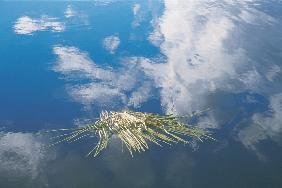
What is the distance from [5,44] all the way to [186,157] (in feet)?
33.9

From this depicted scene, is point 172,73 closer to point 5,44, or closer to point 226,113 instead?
point 226,113

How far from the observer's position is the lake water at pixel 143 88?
7.94m

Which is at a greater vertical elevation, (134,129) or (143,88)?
(134,129)

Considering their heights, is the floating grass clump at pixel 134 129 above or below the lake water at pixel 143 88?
above

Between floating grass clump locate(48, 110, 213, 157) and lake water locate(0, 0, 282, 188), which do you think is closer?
floating grass clump locate(48, 110, 213, 157)

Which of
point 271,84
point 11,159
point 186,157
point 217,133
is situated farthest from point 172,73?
point 11,159

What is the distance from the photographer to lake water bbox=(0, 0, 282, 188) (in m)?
7.94

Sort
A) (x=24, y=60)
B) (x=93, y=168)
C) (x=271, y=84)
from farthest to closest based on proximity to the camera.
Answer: (x=24, y=60), (x=271, y=84), (x=93, y=168)

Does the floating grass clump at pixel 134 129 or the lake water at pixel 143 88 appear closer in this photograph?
the floating grass clump at pixel 134 129

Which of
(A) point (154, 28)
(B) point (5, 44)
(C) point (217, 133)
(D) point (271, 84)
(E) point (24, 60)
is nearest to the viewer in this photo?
(C) point (217, 133)

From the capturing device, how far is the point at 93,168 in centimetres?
790

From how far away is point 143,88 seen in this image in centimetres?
1171

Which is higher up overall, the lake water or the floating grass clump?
the floating grass clump

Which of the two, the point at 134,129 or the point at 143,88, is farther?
the point at 143,88
